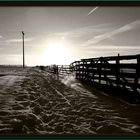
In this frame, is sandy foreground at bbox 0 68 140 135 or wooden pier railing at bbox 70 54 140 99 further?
wooden pier railing at bbox 70 54 140 99

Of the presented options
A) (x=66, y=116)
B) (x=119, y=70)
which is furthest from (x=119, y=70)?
(x=66, y=116)

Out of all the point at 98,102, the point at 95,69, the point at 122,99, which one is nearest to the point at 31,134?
the point at 98,102

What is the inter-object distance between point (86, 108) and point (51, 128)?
1742mm

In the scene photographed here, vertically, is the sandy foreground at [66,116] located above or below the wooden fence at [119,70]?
below

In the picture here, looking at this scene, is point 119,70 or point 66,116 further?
point 119,70

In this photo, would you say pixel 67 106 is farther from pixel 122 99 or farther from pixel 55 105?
pixel 122 99

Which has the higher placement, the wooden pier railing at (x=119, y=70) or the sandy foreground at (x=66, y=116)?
the wooden pier railing at (x=119, y=70)

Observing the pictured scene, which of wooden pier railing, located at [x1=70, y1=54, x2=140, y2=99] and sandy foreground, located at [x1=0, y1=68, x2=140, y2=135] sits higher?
wooden pier railing, located at [x1=70, y1=54, x2=140, y2=99]

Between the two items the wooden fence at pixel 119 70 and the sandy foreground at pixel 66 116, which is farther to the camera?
the wooden fence at pixel 119 70

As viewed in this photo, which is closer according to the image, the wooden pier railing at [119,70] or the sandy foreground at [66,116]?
the sandy foreground at [66,116]

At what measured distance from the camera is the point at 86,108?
5.87 meters

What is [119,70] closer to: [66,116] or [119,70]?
[119,70]

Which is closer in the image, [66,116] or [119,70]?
[66,116]

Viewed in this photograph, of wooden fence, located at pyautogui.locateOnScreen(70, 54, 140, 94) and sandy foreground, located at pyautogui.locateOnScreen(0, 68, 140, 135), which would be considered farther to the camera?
wooden fence, located at pyautogui.locateOnScreen(70, 54, 140, 94)
